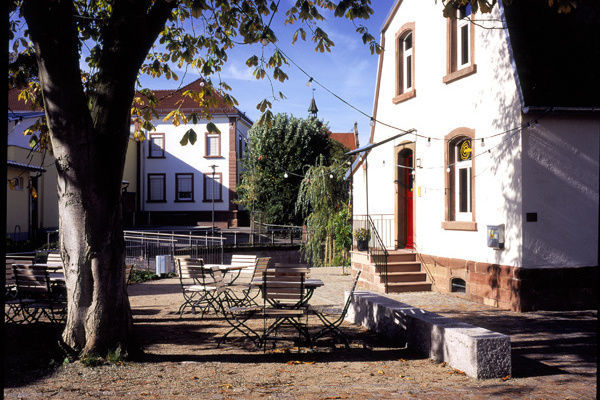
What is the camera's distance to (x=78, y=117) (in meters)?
6.06

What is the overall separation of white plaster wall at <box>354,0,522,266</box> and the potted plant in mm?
1055

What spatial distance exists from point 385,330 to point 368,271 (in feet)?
20.7

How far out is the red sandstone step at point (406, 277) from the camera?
43.2ft

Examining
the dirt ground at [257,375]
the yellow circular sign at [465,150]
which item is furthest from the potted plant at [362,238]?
the dirt ground at [257,375]

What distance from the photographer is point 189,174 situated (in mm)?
41531

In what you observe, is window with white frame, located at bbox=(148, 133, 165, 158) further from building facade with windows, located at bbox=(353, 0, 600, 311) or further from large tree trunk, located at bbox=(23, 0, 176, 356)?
large tree trunk, located at bbox=(23, 0, 176, 356)

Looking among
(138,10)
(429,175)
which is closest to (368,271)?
(429,175)

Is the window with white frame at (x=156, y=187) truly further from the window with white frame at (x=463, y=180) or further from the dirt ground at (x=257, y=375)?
the dirt ground at (x=257, y=375)

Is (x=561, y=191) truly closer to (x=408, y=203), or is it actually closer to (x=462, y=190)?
(x=462, y=190)

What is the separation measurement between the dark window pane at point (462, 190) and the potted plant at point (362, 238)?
10.4 ft

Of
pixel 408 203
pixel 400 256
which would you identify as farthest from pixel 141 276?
pixel 408 203

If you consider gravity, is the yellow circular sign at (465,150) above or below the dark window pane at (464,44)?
below

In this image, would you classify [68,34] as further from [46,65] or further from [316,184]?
[316,184]

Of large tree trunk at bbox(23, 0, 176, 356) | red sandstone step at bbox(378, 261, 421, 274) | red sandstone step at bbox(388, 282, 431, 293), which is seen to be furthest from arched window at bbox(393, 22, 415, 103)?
large tree trunk at bbox(23, 0, 176, 356)
